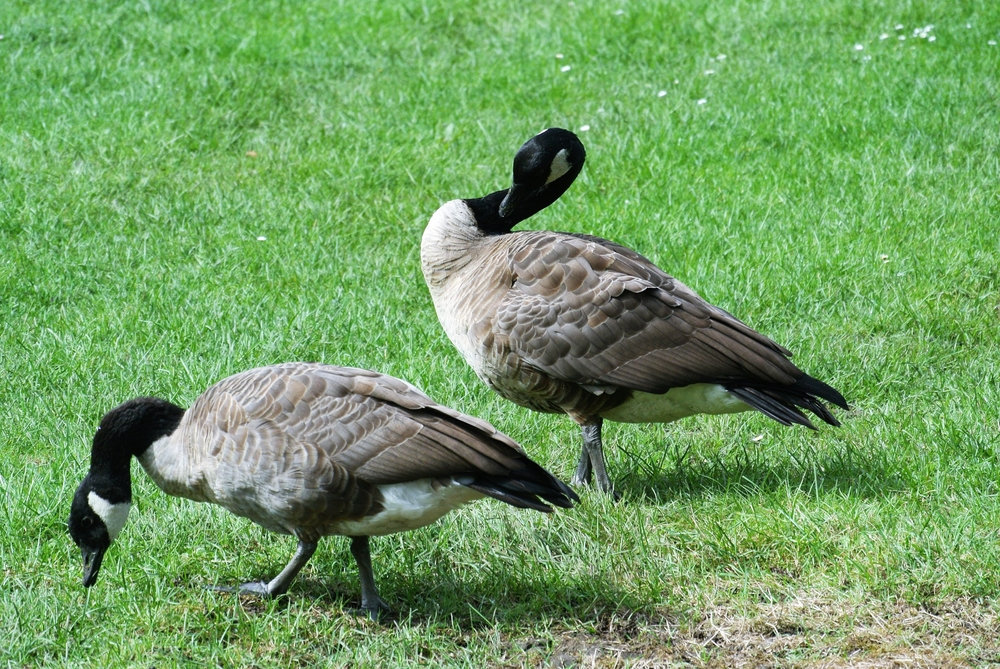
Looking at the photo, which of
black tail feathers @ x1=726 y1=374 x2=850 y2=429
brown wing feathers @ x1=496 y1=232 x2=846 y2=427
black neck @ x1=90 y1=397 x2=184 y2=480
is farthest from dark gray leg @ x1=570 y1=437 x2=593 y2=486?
black neck @ x1=90 y1=397 x2=184 y2=480

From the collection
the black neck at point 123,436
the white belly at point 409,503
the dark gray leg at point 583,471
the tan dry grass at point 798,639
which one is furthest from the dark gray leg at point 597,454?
the black neck at point 123,436

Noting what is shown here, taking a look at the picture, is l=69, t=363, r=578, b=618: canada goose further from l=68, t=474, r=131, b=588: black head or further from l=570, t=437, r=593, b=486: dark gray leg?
l=570, t=437, r=593, b=486: dark gray leg

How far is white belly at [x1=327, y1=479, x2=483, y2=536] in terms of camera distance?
4262 mm

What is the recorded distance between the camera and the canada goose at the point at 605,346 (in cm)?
512

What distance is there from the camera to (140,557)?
4797 mm

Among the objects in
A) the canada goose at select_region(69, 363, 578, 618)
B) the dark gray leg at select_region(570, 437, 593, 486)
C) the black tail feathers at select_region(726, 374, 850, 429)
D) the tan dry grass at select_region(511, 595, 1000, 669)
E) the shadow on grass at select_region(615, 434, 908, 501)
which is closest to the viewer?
→ the tan dry grass at select_region(511, 595, 1000, 669)

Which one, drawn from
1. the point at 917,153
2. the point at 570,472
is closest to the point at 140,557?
the point at 570,472

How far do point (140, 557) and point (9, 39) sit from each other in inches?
296

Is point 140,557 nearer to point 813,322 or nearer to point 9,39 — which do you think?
point 813,322

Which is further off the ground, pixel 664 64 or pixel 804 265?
pixel 664 64

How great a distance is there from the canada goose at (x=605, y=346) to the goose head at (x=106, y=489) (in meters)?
1.64

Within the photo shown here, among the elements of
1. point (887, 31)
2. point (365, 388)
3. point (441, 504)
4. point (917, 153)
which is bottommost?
point (441, 504)

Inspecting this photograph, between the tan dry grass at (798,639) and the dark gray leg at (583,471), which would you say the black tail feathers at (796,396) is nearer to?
the dark gray leg at (583,471)

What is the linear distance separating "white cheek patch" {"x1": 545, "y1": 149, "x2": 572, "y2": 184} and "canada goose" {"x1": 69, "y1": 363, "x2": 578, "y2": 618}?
6.46 ft
